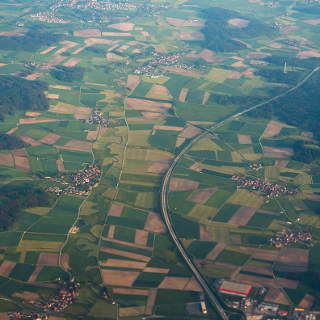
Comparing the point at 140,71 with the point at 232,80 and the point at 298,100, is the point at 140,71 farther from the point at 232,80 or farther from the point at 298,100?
the point at 298,100

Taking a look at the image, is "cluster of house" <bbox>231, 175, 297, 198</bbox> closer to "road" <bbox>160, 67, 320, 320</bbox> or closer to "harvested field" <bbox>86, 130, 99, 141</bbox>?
"road" <bbox>160, 67, 320, 320</bbox>

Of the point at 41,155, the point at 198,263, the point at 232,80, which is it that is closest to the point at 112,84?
the point at 232,80

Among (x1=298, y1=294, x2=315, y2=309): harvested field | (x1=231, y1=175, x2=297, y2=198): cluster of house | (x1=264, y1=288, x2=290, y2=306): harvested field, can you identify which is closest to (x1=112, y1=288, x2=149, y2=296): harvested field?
(x1=264, y1=288, x2=290, y2=306): harvested field

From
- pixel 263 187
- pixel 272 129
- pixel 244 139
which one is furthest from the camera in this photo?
pixel 272 129

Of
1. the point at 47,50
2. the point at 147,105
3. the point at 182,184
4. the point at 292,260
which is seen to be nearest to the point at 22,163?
the point at 182,184

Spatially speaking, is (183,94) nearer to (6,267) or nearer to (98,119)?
(98,119)
